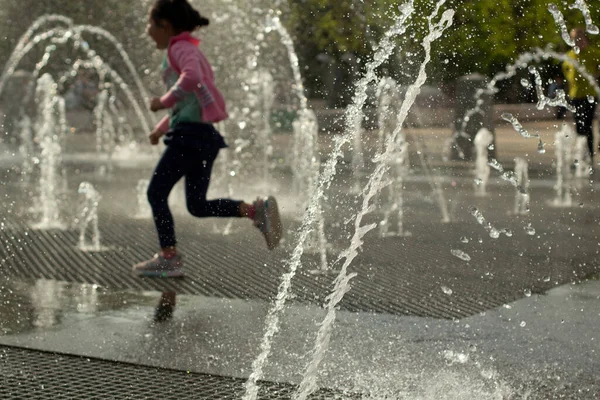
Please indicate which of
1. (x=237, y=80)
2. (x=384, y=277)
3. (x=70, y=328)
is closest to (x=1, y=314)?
(x=70, y=328)

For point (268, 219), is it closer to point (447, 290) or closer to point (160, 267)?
point (160, 267)

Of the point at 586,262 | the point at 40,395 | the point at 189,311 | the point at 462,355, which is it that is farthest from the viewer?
the point at 586,262

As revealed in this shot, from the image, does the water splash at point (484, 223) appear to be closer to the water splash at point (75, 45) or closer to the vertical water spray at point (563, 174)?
the vertical water spray at point (563, 174)

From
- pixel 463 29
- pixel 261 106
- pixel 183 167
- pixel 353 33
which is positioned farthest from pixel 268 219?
pixel 353 33

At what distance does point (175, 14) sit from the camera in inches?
261

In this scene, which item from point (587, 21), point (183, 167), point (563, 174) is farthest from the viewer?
point (563, 174)

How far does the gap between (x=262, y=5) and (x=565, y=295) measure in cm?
1927

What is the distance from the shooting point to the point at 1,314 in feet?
18.3

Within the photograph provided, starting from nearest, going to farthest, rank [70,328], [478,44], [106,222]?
[70,328]
[106,222]
[478,44]

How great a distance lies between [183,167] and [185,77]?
0.49 meters

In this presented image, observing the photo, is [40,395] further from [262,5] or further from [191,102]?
[262,5]

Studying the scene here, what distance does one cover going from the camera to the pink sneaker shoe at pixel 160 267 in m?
6.61

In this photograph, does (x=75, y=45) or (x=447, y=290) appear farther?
(x=75, y=45)

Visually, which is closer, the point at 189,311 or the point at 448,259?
the point at 189,311
